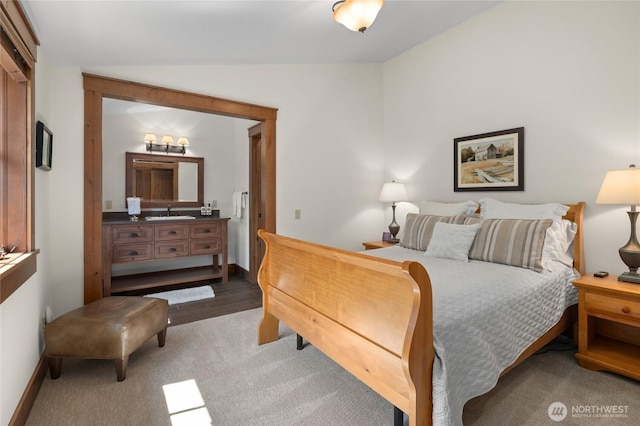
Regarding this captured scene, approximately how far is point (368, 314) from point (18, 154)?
2044 mm

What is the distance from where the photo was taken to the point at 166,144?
Result: 15.1 ft

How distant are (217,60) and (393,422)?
10.4 feet

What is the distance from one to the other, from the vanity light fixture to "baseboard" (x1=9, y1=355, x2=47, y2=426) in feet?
10.3

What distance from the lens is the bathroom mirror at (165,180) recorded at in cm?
439

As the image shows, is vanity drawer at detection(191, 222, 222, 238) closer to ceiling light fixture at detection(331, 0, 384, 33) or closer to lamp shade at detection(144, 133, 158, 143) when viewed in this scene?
lamp shade at detection(144, 133, 158, 143)

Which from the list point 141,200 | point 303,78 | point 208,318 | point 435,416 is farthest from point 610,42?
point 141,200

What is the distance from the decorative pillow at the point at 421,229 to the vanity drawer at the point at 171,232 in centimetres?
277

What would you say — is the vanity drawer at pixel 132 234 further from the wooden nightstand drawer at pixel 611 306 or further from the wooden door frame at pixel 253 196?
the wooden nightstand drawer at pixel 611 306

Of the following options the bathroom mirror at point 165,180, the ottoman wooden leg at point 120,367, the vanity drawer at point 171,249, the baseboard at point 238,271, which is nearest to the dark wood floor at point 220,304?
the baseboard at point 238,271

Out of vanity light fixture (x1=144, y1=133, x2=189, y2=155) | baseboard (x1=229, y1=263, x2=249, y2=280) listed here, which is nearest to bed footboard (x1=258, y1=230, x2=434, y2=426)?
baseboard (x1=229, y1=263, x2=249, y2=280)

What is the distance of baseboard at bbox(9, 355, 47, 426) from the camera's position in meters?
1.54

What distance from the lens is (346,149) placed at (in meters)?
3.97

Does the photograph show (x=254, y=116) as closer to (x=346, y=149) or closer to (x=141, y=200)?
(x=346, y=149)

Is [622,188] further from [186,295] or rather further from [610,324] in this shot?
[186,295]
